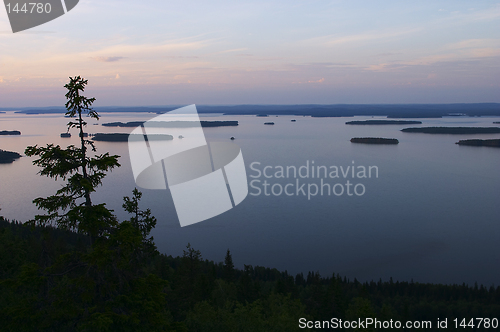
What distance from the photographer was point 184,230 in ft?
158

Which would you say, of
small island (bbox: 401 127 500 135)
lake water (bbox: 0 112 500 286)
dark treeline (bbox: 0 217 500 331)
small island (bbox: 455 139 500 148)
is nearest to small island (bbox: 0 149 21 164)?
lake water (bbox: 0 112 500 286)

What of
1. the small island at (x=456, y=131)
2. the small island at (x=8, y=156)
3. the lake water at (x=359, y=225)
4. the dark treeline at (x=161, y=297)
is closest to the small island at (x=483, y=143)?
the small island at (x=456, y=131)

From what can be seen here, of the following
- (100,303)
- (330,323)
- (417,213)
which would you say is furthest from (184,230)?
(100,303)

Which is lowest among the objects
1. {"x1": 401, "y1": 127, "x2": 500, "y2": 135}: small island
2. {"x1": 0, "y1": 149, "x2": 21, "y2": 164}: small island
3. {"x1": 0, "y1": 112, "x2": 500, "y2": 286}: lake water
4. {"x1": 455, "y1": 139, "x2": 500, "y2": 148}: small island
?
{"x1": 0, "y1": 112, "x2": 500, "y2": 286}: lake water

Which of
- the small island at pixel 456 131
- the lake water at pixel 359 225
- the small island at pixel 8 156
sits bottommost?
the lake water at pixel 359 225

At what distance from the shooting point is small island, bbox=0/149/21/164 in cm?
9726

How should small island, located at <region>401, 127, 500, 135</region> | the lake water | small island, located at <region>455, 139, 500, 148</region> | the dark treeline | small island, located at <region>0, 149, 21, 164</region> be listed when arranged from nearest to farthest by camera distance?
the dark treeline < the lake water < small island, located at <region>0, 149, 21, 164</region> < small island, located at <region>455, 139, 500, 148</region> < small island, located at <region>401, 127, 500, 135</region>

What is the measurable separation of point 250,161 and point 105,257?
8067 cm

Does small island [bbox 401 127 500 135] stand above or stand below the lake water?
above

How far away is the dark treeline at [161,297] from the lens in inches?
322

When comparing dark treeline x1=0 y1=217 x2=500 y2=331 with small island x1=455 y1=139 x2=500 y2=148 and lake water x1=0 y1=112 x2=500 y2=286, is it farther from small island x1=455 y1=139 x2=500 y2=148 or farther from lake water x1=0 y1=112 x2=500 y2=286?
small island x1=455 y1=139 x2=500 y2=148

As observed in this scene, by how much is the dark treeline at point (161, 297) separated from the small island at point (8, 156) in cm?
7536

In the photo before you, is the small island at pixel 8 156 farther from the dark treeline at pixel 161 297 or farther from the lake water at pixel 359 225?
the dark treeline at pixel 161 297

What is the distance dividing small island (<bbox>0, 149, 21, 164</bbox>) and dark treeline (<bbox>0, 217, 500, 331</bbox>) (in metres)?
75.4
